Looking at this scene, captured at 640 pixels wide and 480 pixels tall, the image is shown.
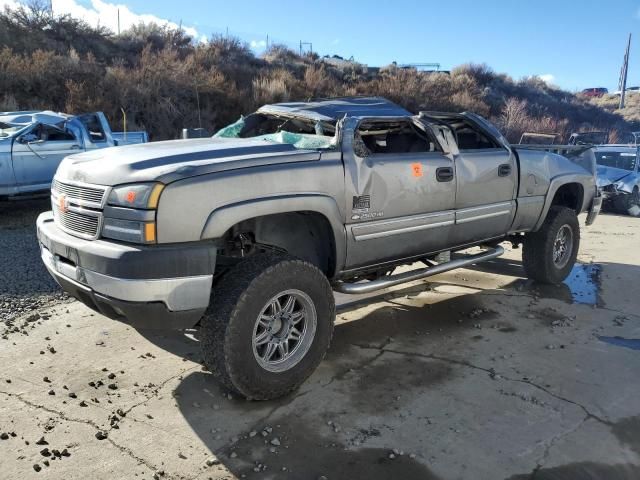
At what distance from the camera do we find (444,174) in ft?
→ 15.4

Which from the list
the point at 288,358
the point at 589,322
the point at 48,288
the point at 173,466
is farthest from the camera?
the point at 48,288

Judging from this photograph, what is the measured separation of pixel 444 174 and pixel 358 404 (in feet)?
6.89

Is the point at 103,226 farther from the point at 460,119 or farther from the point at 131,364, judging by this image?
the point at 460,119

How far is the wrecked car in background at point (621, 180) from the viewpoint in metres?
12.6

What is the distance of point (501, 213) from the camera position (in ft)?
17.6

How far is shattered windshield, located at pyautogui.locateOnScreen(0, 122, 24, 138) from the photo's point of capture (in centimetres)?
965

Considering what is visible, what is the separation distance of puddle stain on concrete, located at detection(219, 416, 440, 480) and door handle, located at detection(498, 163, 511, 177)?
10.3 feet

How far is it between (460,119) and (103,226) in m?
3.48

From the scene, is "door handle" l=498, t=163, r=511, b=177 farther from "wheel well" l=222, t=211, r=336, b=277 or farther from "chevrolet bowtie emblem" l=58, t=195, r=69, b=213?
"chevrolet bowtie emblem" l=58, t=195, r=69, b=213

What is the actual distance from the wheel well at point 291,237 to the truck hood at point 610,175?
10750mm

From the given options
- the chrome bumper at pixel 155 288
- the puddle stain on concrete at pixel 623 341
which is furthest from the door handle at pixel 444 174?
the chrome bumper at pixel 155 288

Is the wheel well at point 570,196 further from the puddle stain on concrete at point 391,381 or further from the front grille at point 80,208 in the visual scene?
the front grille at point 80,208

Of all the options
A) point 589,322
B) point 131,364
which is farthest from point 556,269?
point 131,364

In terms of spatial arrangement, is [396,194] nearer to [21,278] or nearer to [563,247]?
[563,247]
